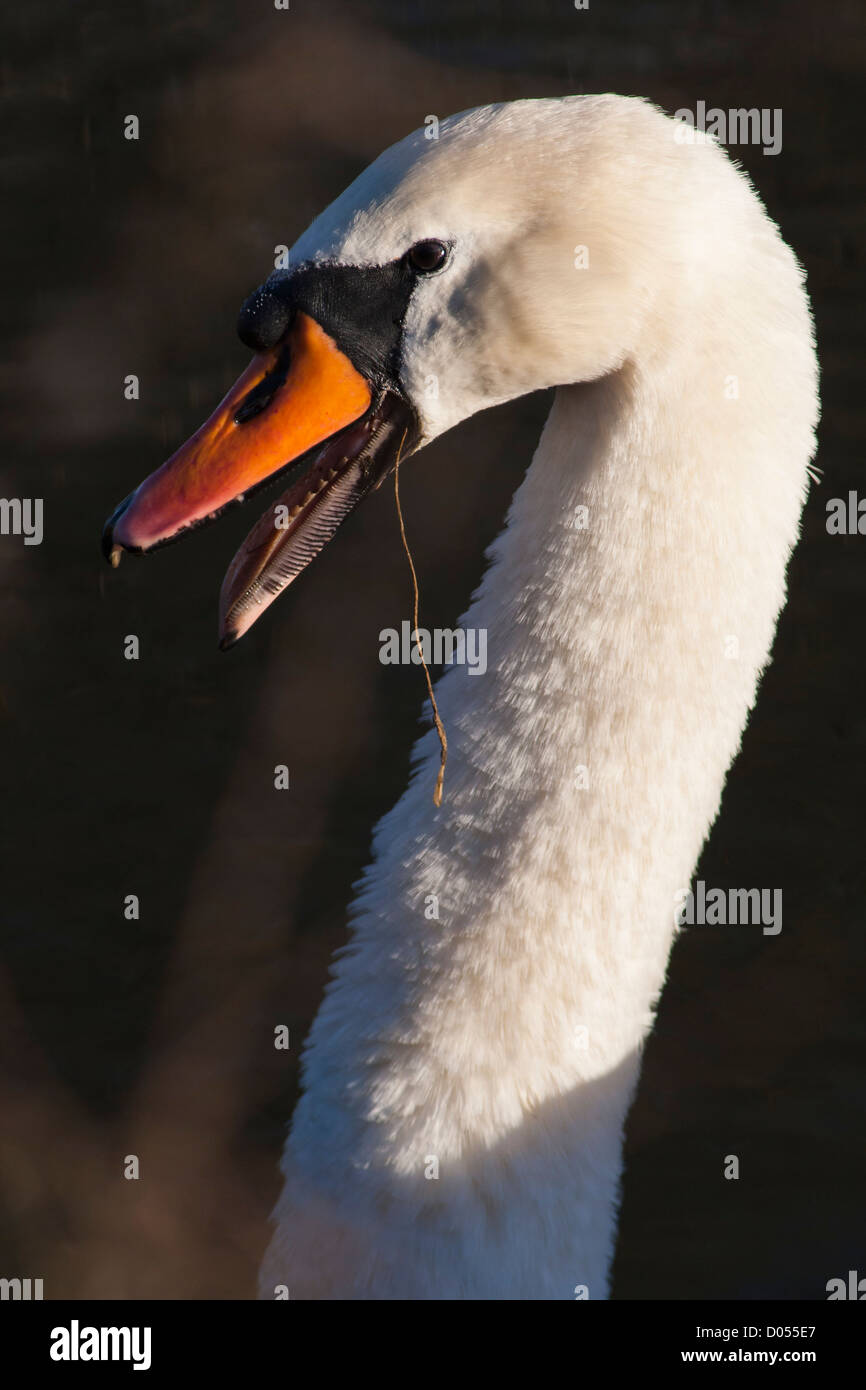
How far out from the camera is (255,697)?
5348mm

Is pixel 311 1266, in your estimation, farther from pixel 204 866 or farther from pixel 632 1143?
pixel 204 866

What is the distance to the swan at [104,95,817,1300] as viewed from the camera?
2154 millimetres

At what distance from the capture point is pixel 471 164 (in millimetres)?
2127

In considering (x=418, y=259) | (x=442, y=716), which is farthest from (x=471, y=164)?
(x=442, y=716)

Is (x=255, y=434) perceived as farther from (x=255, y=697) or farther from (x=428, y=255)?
(x=255, y=697)

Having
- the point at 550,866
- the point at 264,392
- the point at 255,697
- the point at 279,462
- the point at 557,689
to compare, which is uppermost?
the point at 255,697

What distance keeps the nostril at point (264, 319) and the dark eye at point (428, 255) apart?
20 centimetres

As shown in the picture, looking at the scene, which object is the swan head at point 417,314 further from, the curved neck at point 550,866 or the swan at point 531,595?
the curved neck at point 550,866

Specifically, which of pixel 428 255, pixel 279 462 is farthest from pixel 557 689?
pixel 428 255

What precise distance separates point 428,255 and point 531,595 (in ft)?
1.65

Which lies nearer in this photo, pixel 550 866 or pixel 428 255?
pixel 428 255

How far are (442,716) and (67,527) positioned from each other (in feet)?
11.7

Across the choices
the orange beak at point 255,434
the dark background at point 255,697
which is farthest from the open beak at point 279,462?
the dark background at point 255,697
